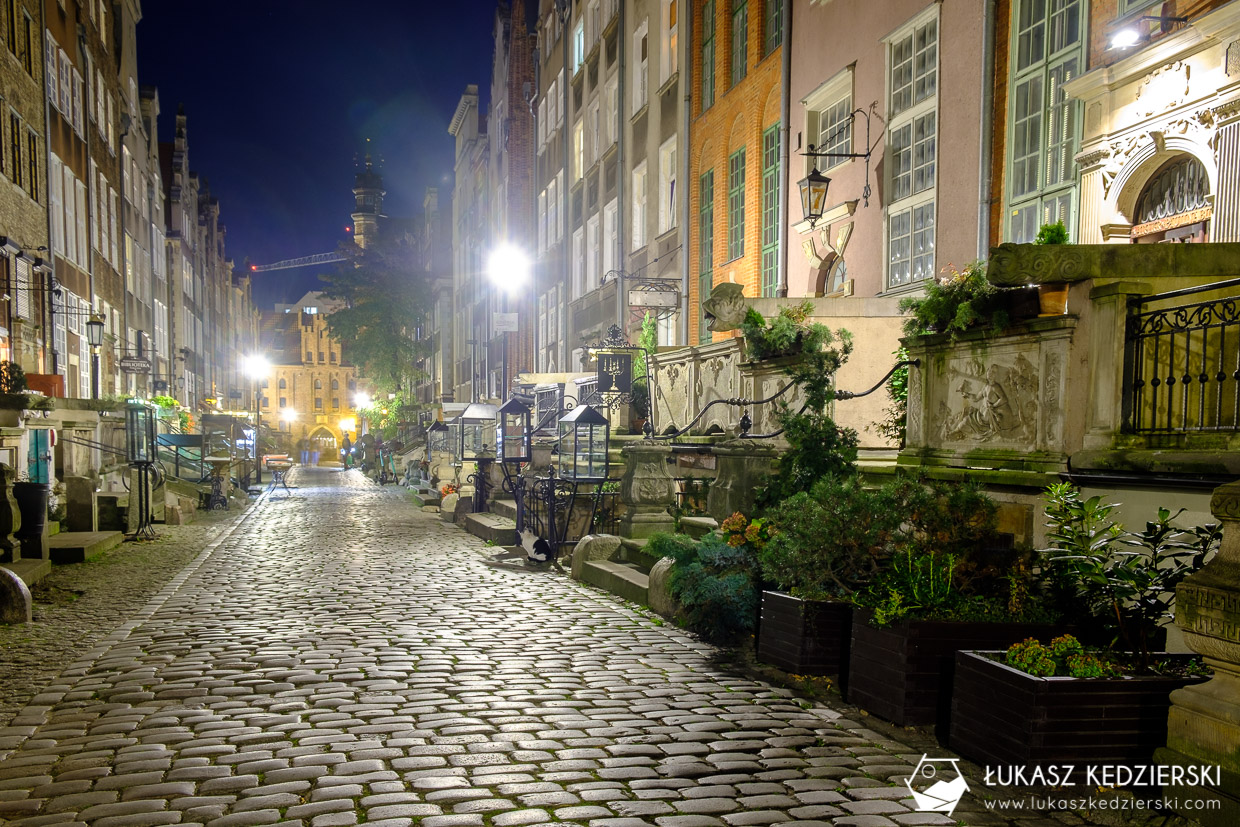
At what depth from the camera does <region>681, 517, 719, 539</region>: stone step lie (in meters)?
10.4

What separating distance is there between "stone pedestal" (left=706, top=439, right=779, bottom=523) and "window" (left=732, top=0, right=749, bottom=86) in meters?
12.3

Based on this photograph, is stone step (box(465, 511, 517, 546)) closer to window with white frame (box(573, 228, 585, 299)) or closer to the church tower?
window with white frame (box(573, 228, 585, 299))

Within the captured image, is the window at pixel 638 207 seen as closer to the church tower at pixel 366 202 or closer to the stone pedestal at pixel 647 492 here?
the stone pedestal at pixel 647 492

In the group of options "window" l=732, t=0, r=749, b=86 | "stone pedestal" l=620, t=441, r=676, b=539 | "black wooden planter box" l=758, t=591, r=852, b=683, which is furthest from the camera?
"window" l=732, t=0, r=749, b=86

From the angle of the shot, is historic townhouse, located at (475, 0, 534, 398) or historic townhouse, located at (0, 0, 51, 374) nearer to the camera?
historic townhouse, located at (0, 0, 51, 374)

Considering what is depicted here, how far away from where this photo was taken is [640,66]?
26.5 m

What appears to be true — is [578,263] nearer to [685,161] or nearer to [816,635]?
[685,161]

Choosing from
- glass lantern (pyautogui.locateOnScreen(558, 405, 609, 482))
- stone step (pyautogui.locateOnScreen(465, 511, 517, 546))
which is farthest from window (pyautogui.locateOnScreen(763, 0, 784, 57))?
stone step (pyautogui.locateOnScreen(465, 511, 517, 546))

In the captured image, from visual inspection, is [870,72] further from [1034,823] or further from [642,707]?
[1034,823]

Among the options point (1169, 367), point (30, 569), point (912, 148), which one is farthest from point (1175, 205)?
point (30, 569)

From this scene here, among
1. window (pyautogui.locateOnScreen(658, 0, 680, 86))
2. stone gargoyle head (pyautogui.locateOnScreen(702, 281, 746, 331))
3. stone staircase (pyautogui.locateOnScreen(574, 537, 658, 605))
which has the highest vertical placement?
window (pyautogui.locateOnScreen(658, 0, 680, 86))

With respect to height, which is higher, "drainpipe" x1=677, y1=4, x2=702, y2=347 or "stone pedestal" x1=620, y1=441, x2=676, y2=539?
"drainpipe" x1=677, y1=4, x2=702, y2=347

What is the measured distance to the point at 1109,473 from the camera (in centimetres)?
616

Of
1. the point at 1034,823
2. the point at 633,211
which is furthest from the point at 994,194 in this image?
the point at 633,211
